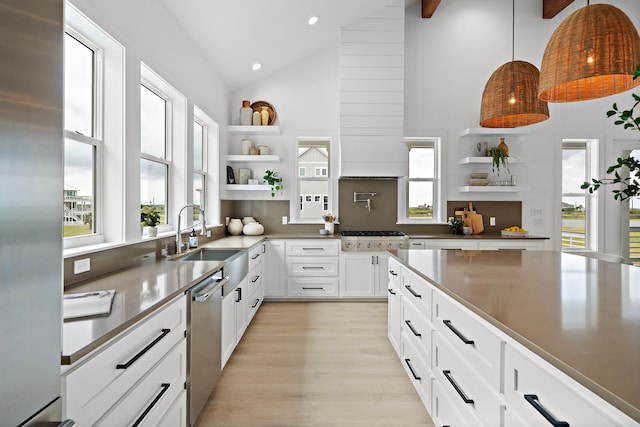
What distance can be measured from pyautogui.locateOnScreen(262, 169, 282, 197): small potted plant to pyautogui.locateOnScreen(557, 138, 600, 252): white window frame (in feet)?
13.5

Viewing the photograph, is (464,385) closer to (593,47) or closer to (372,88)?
(593,47)

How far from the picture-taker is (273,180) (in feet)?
15.1

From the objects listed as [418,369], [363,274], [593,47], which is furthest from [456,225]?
[593,47]

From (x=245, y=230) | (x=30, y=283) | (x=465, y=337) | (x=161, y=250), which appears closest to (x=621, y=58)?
(x=465, y=337)

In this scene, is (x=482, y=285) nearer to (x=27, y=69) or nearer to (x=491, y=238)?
(x=27, y=69)

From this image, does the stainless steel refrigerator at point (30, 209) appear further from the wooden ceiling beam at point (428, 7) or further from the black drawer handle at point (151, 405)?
the wooden ceiling beam at point (428, 7)

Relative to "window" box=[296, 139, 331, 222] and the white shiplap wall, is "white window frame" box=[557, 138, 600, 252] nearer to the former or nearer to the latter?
the white shiplap wall

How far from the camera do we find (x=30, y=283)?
656 millimetres

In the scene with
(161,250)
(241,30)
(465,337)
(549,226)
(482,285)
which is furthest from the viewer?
(549,226)

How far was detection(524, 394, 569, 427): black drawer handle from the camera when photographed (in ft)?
2.68

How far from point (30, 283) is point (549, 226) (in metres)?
5.75

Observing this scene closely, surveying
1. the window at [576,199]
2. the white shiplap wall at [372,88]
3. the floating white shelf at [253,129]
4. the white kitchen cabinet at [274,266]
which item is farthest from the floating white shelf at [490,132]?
the white kitchen cabinet at [274,266]

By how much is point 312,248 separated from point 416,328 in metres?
2.35

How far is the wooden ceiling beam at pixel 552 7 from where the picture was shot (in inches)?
177
